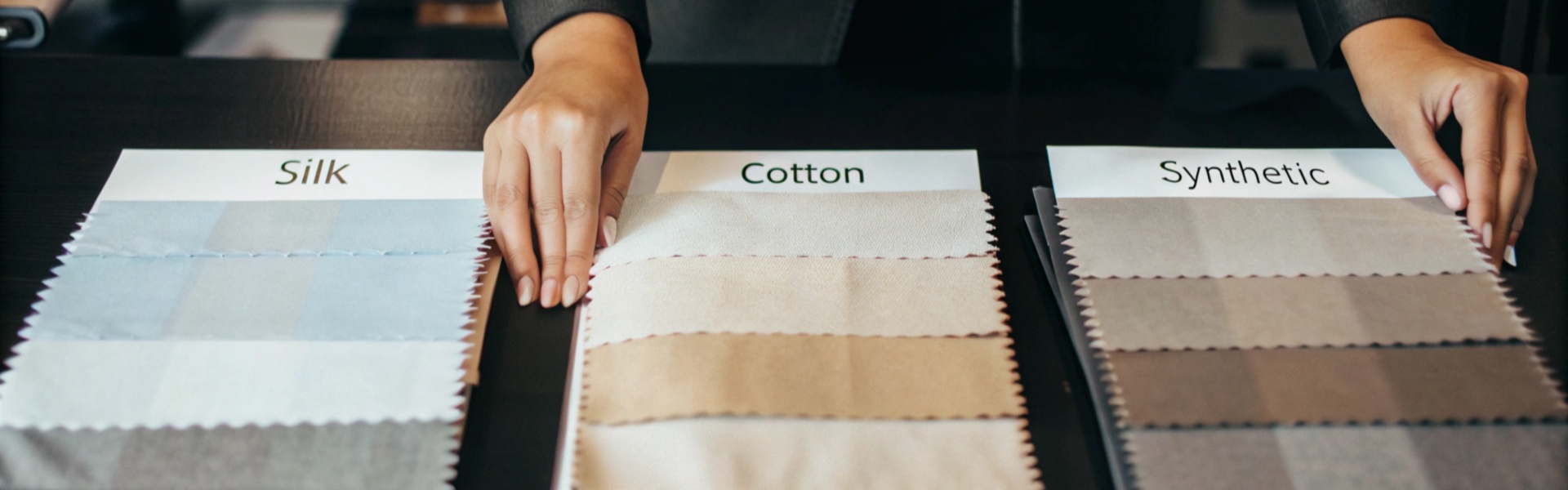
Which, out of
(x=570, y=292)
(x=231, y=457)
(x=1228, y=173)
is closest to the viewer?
(x=231, y=457)

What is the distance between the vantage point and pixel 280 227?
66 centimetres

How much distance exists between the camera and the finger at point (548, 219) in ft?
2.11

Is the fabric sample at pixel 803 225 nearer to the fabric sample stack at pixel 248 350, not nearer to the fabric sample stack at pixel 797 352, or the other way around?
the fabric sample stack at pixel 797 352

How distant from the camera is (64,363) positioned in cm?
56

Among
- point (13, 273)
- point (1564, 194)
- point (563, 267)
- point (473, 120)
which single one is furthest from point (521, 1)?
point (1564, 194)

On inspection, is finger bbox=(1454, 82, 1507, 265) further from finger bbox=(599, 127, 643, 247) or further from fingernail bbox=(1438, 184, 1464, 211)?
finger bbox=(599, 127, 643, 247)

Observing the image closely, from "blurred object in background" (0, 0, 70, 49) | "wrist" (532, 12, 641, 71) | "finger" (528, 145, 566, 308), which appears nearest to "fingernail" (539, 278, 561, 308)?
"finger" (528, 145, 566, 308)

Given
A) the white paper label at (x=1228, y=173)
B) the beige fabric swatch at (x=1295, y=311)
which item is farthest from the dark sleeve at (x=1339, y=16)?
the beige fabric swatch at (x=1295, y=311)

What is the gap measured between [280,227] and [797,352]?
39 cm

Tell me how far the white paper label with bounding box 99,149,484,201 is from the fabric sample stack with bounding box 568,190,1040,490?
16 cm

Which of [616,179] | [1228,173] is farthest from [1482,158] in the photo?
[616,179]

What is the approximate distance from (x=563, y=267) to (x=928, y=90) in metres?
0.39

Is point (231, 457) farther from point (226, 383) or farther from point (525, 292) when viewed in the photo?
point (525, 292)

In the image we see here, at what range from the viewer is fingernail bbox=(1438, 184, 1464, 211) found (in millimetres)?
701
